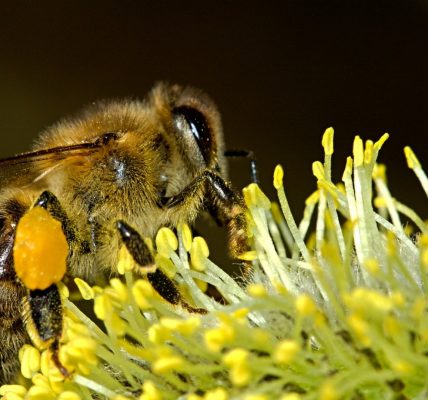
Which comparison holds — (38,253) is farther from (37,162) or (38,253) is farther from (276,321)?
(276,321)

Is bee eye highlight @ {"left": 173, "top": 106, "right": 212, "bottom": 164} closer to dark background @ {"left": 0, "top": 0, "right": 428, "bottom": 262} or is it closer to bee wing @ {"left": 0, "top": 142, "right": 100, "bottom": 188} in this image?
bee wing @ {"left": 0, "top": 142, "right": 100, "bottom": 188}

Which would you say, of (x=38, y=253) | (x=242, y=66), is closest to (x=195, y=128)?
(x=38, y=253)

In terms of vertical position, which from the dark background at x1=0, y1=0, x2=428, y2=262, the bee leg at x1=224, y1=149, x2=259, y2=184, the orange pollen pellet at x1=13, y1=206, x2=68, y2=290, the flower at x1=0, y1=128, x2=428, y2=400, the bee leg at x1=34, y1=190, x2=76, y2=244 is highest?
the dark background at x1=0, y1=0, x2=428, y2=262

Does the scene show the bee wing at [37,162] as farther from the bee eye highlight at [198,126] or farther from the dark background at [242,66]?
the dark background at [242,66]

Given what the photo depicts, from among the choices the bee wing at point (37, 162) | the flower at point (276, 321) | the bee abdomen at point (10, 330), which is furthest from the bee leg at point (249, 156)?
the bee abdomen at point (10, 330)

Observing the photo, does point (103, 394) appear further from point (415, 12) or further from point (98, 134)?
point (415, 12)

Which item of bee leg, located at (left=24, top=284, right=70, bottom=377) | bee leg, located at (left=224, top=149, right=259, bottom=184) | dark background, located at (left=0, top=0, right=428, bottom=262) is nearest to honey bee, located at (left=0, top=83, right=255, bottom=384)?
bee leg, located at (left=24, top=284, right=70, bottom=377)

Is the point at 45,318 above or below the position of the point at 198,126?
below
